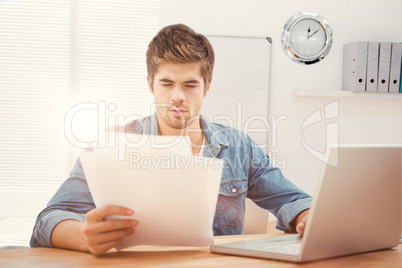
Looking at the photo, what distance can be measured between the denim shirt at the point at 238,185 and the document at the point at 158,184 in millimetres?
439

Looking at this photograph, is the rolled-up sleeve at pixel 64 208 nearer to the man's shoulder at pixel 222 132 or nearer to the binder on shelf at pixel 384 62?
the man's shoulder at pixel 222 132

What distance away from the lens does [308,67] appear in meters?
3.46

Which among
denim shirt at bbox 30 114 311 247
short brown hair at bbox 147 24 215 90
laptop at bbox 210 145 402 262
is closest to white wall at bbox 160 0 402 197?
short brown hair at bbox 147 24 215 90

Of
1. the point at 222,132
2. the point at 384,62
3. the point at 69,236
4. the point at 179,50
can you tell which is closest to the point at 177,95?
the point at 179,50

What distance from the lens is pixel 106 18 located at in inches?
135

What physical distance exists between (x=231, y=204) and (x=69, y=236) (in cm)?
75

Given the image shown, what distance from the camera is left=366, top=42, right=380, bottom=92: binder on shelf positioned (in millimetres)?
3281

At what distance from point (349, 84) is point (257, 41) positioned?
0.70m

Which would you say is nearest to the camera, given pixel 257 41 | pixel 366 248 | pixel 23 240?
pixel 366 248

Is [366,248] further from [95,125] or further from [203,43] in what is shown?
[95,125]

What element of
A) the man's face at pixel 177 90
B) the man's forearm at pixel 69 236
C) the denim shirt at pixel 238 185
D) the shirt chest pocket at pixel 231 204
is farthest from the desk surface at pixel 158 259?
the man's face at pixel 177 90

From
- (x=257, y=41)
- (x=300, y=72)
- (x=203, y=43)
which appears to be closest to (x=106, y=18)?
(x=257, y=41)

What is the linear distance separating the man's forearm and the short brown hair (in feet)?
2.61

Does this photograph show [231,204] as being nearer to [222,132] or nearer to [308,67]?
[222,132]
